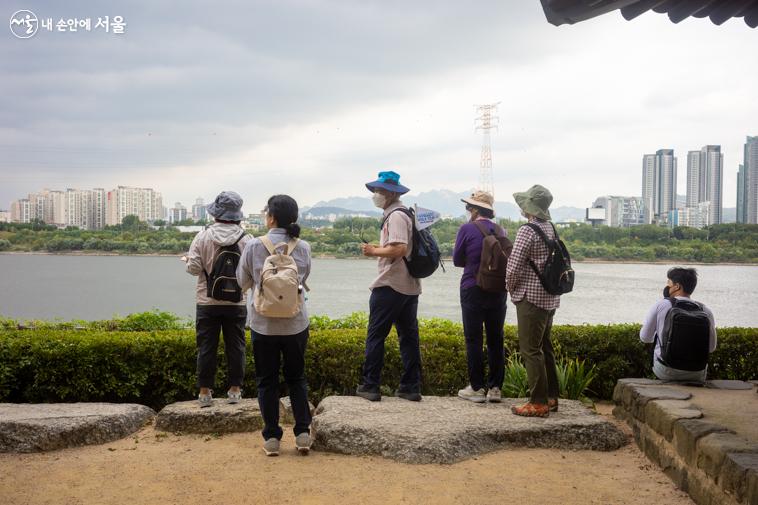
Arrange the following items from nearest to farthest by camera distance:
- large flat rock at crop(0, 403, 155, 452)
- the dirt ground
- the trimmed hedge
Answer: the dirt ground
large flat rock at crop(0, 403, 155, 452)
the trimmed hedge

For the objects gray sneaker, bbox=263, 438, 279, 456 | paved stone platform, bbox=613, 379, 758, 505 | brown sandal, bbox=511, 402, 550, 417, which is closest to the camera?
paved stone platform, bbox=613, 379, 758, 505

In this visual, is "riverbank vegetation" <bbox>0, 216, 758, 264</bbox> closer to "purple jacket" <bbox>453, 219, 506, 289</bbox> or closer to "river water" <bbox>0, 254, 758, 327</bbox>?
"river water" <bbox>0, 254, 758, 327</bbox>

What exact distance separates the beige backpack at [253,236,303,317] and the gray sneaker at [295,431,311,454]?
896mm

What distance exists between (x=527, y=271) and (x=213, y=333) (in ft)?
8.05

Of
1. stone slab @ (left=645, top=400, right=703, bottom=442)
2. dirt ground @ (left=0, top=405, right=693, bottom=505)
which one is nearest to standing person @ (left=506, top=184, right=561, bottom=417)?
dirt ground @ (left=0, top=405, right=693, bottom=505)

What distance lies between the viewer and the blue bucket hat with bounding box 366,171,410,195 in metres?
4.77

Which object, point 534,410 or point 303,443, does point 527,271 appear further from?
point 303,443

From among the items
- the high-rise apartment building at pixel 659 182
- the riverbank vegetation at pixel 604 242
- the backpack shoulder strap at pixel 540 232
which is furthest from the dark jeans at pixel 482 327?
the high-rise apartment building at pixel 659 182

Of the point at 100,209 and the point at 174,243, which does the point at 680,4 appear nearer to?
the point at 174,243

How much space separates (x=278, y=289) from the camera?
12.6 feet

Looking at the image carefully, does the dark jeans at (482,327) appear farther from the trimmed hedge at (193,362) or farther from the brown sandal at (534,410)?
the trimmed hedge at (193,362)

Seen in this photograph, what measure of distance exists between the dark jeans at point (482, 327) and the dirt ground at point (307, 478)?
85 cm

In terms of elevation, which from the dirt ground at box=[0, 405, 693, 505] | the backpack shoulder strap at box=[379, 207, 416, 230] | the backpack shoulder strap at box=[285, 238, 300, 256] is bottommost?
the dirt ground at box=[0, 405, 693, 505]

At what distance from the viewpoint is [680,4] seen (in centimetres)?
346
